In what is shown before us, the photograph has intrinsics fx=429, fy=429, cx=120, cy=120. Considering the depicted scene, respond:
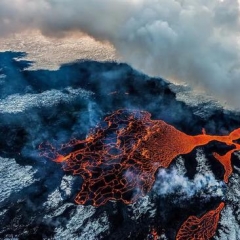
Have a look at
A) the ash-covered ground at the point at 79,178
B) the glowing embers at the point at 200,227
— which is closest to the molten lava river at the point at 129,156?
the glowing embers at the point at 200,227

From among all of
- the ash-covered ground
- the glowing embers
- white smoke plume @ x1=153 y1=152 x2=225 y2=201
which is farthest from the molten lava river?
white smoke plume @ x1=153 y1=152 x2=225 y2=201

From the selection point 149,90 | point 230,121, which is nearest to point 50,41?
point 149,90

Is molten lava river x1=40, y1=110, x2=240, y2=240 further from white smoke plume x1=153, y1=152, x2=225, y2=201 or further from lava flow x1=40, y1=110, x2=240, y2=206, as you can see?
white smoke plume x1=153, y1=152, x2=225, y2=201

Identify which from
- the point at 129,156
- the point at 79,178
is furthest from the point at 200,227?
the point at 79,178

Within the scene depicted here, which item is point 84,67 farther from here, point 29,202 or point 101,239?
point 101,239

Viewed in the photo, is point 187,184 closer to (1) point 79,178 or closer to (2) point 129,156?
(2) point 129,156

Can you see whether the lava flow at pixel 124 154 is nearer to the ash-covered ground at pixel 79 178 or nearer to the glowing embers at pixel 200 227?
the ash-covered ground at pixel 79 178
